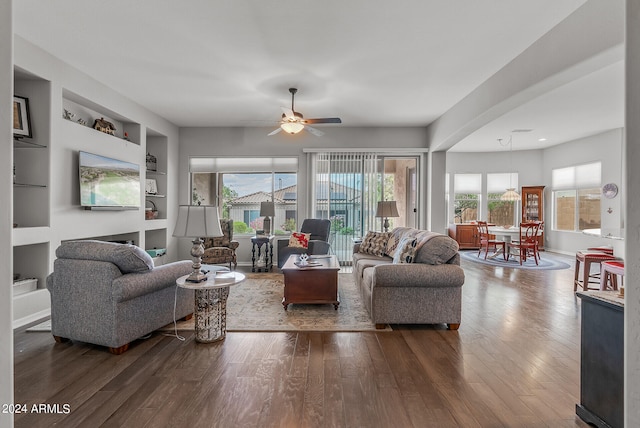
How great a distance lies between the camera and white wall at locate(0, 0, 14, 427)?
109 centimetres

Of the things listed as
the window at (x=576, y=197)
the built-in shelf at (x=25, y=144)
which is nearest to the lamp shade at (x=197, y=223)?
the built-in shelf at (x=25, y=144)

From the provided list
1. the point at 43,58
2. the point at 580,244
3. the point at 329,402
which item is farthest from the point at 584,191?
the point at 43,58

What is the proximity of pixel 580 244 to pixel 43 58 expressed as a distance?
34.5 feet

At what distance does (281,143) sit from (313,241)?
7.71ft

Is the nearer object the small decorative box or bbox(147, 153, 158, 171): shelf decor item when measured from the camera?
the small decorative box

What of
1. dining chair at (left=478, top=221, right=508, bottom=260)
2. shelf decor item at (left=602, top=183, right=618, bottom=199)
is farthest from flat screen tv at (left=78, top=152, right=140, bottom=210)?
shelf decor item at (left=602, top=183, right=618, bottom=199)

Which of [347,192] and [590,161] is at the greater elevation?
[590,161]

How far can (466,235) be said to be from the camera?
891cm

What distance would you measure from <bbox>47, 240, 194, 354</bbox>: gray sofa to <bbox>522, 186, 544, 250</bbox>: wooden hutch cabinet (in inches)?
376

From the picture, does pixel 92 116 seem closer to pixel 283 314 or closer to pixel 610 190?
pixel 283 314

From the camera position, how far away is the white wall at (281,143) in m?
6.34

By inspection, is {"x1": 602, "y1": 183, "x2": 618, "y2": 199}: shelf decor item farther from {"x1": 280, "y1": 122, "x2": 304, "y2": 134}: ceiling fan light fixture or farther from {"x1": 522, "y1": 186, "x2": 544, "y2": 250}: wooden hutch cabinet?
{"x1": 280, "y1": 122, "x2": 304, "y2": 134}: ceiling fan light fixture

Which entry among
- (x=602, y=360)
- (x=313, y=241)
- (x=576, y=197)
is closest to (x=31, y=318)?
(x=313, y=241)

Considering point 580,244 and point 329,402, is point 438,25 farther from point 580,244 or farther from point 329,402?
point 580,244
